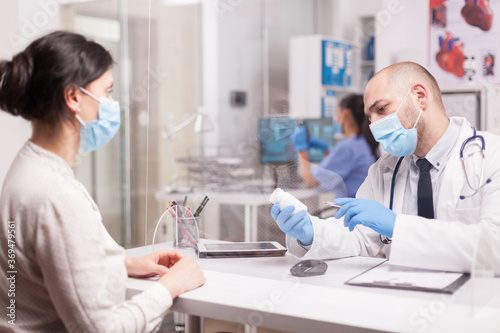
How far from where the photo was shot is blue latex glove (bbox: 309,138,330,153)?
3.68m

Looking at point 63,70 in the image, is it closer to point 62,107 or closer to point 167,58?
point 62,107

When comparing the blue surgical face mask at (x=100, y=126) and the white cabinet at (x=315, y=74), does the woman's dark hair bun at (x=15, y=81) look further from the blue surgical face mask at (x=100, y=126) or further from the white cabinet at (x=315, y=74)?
the white cabinet at (x=315, y=74)

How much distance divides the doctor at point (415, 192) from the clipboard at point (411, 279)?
0.03 m

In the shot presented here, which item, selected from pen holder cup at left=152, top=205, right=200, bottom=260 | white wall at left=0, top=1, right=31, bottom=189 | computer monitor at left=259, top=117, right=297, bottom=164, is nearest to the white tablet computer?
pen holder cup at left=152, top=205, right=200, bottom=260

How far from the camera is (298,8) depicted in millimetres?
5387

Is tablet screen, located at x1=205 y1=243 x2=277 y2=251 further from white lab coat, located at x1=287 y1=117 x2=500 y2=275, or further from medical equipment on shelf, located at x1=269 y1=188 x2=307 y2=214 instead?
medical equipment on shelf, located at x1=269 y1=188 x2=307 y2=214

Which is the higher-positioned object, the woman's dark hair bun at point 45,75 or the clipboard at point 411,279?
the woman's dark hair bun at point 45,75

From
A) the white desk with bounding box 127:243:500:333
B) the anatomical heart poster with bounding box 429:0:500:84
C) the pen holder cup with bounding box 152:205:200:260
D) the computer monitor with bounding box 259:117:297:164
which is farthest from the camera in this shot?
the computer monitor with bounding box 259:117:297:164

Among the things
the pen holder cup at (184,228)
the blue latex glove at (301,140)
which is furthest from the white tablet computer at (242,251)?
the blue latex glove at (301,140)

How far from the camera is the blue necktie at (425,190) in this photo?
5.31 ft

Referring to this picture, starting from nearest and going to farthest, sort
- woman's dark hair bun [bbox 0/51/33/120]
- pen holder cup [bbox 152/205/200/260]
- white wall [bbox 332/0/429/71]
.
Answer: woman's dark hair bun [bbox 0/51/33/120]
pen holder cup [bbox 152/205/200/260]
white wall [bbox 332/0/429/71]

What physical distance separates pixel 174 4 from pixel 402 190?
2977mm

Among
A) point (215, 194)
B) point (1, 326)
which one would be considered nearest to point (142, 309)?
point (1, 326)

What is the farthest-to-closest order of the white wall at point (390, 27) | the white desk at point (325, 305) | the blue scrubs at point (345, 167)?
the blue scrubs at point (345, 167)
the white wall at point (390, 27)
the white desk at point (325, 305)
